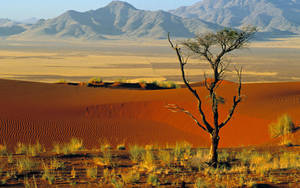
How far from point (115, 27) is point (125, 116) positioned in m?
170

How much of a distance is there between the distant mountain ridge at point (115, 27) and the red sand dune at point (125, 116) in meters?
132

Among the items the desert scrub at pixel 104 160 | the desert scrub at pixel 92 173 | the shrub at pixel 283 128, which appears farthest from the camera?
the shrub at pixel 283 128

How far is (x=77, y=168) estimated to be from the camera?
876 cm

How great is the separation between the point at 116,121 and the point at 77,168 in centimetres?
792

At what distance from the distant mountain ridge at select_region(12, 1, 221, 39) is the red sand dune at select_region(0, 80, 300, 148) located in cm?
13181

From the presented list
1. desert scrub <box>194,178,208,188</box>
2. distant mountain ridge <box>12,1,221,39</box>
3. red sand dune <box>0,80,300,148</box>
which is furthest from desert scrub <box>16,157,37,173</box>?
distant mountain ridge <box>12,1,221,39</box>

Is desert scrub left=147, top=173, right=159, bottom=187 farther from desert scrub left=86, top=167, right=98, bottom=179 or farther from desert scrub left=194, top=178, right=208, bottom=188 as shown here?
desert scrub left=86, top=167, right=98, bottom=179

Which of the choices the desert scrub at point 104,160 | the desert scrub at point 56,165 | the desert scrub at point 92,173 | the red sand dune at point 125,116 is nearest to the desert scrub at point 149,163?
the desert scrub at point 104,160

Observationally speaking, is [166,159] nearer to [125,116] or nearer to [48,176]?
[48,176]

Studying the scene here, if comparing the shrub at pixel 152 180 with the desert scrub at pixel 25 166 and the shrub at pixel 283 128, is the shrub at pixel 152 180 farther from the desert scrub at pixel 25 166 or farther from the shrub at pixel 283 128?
the shrub at pixel 283 128

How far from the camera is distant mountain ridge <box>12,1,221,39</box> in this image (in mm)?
160250

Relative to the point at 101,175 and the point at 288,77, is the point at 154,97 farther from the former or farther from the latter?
the point at 288,77

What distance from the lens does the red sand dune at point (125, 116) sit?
14609 mm

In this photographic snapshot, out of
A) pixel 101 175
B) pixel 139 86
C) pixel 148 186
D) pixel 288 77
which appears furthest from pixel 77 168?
pixel 288 77
